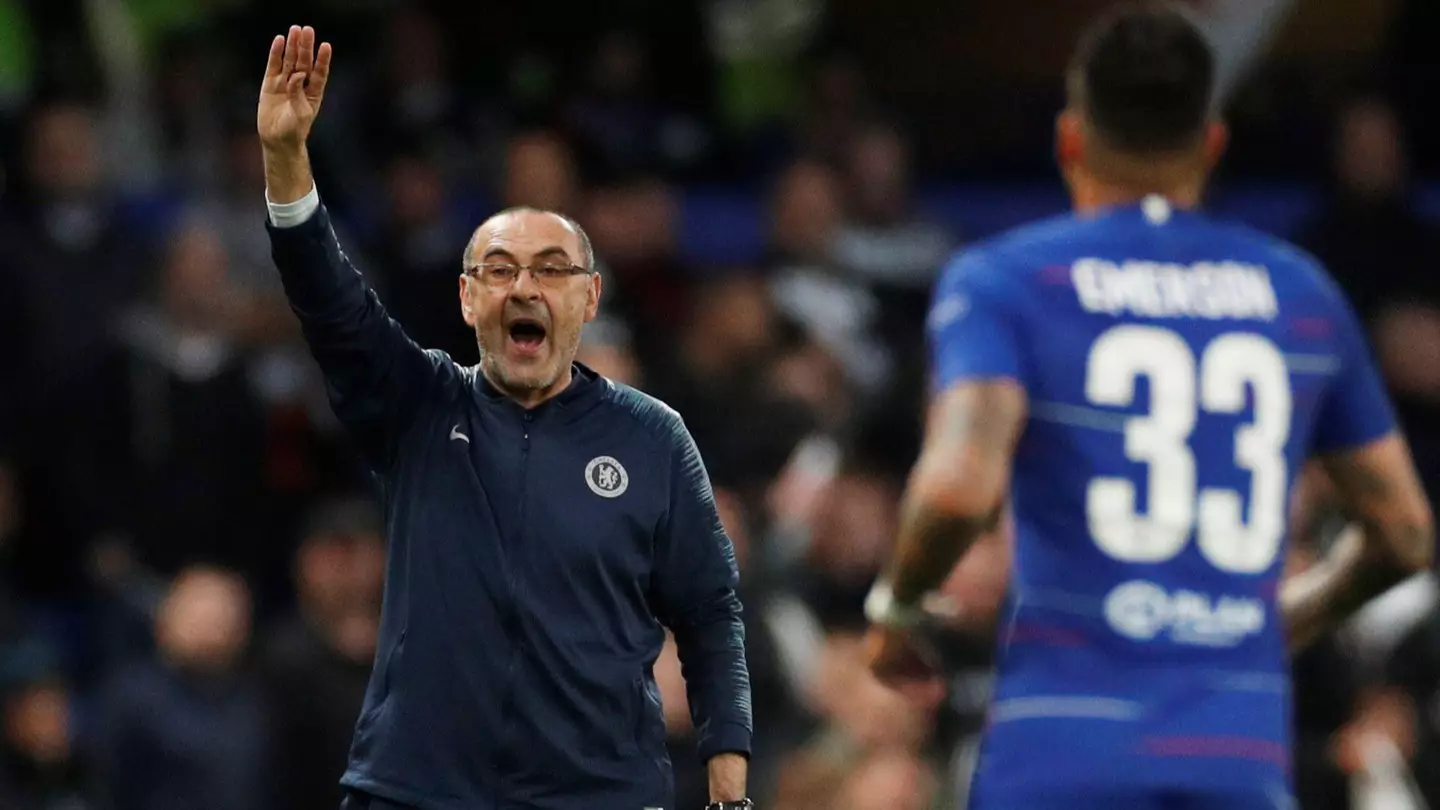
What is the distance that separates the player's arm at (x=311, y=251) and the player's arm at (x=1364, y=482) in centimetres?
174

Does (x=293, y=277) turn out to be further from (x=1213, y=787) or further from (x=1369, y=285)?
(x=1369, y=285)

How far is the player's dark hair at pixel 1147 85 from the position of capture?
4.05 m

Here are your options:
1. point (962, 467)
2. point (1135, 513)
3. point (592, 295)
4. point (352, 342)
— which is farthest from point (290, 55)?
point (1135, 513)

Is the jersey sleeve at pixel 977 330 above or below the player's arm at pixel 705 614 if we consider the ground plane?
above

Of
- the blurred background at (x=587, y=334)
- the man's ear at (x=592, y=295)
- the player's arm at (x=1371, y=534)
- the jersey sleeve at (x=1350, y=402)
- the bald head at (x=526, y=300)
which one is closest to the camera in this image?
the jersey sleeve at (x=1350, y=402)

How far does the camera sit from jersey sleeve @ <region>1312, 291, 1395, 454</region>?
13.5 feet

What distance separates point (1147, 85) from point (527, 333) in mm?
1430

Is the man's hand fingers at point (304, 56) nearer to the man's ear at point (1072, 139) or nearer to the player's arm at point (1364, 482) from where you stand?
the man's ear at point (1072, 139)

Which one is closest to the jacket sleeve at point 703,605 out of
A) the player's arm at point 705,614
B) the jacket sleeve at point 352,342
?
the player's arm at point 705,614

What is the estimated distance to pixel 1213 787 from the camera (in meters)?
3.86

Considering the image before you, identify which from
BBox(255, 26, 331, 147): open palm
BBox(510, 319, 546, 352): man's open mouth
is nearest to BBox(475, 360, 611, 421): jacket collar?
BBox(510, 319, 546, 352): man's open mouth

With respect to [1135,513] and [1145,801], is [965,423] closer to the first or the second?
[1135,513]

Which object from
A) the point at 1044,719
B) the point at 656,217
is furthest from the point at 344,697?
the point at 1044,719

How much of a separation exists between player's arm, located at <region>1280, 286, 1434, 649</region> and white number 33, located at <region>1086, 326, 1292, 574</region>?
240 mm
